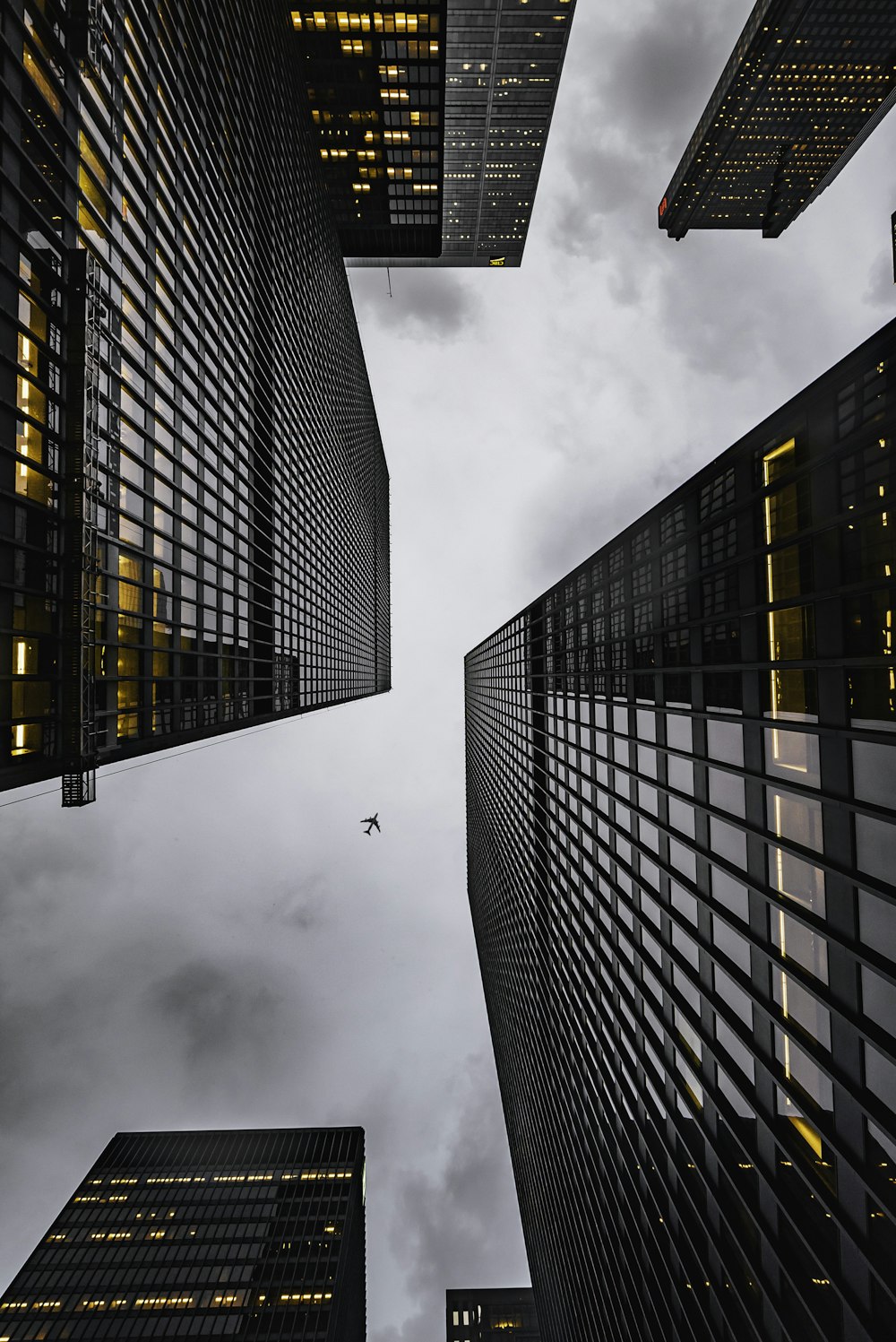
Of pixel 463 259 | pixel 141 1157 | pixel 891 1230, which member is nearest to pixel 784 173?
pixel 463 259

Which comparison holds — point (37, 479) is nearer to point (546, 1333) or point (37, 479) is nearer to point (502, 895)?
point (502, 895)

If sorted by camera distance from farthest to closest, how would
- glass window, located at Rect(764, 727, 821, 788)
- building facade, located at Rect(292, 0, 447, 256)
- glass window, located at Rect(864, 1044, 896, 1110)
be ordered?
building facade, located at Rect(292, 0, 447, 256) < glass window, located at Rect(764, 727, 821, 788) < glass window, located at Rect(864, 1044, 896, 1110)

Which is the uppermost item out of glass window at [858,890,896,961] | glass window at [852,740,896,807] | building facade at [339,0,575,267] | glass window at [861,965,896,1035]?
building facade at [339,0,575,267]

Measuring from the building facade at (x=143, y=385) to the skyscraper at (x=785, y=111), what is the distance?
14196 centimetres

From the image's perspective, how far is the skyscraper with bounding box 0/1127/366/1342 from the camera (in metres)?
84.1

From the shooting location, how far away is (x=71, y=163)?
2320 cm

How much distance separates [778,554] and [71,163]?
104 ft

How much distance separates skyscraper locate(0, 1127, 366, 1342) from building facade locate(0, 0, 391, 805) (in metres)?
97.3

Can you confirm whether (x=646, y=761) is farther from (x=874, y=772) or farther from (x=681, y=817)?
(x=874, y=772)

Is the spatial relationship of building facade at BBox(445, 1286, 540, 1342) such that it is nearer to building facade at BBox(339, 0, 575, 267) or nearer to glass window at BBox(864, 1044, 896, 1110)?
glass window at BBox(864, 1044, 896, 1110)

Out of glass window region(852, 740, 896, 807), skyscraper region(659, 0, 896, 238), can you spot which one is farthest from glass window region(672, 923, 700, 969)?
skyscraper region(659, 0, 896, 238)

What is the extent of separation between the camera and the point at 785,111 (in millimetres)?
147250

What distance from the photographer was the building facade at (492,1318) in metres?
136

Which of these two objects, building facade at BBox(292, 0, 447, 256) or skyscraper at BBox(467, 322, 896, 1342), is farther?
building facade at BBox(292, 0, 447, 256)
